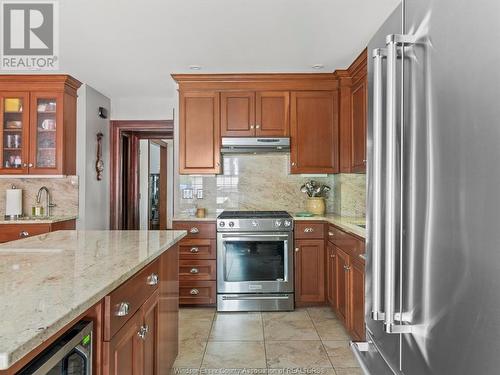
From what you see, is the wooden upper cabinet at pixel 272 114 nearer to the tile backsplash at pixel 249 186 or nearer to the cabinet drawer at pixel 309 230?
the tile backsplash at pixel 249 186

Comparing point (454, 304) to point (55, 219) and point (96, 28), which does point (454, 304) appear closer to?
point (96, 28)

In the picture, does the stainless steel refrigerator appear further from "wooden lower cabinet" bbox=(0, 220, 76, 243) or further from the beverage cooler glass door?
"wooden lower cabinet" bbox=(0, 220, 76, 243)

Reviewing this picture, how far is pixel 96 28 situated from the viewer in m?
2.73

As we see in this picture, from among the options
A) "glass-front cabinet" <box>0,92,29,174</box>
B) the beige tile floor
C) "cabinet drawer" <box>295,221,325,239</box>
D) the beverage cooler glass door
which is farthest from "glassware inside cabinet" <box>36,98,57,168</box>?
"cabinet drawer" <box>295,221,325,239</box>

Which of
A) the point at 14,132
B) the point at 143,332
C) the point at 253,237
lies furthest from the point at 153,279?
the point at 14,132

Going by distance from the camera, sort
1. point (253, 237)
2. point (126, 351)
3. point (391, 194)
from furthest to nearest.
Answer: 1. point (253, 237)
2. point (126, 351)
3. point (391, 194)

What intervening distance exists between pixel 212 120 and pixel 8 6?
6.44 ft

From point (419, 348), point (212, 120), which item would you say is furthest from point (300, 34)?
point (419, 348)

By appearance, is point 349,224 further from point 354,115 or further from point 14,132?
point 14,132

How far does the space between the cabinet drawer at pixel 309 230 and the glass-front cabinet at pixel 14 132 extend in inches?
118

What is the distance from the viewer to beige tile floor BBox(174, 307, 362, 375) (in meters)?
2.46

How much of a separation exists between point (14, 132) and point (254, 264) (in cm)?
301

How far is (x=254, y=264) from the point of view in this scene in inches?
141

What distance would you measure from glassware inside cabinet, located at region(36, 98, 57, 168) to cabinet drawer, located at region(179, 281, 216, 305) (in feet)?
6.55
